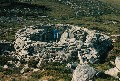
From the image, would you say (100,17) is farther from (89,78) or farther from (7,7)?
(89,78)

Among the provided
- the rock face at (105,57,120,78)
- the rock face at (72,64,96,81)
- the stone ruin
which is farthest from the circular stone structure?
the rock face at (72,64,96,81)

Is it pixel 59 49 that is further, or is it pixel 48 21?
pixel 48 21

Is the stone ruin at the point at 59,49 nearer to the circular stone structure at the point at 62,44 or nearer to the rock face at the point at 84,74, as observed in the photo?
the circular stone structure at the point at 62,44

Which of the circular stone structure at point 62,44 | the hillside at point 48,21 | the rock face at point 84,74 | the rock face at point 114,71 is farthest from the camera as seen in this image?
the circular stone structure at point 62,44

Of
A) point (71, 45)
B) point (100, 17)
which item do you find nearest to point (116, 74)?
point (71, 45)

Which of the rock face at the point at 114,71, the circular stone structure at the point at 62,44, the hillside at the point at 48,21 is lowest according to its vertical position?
the hillside at the point at 48,21

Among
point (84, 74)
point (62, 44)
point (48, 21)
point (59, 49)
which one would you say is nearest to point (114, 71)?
point (84, 74)

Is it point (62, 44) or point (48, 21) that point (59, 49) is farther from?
point (48, 21)

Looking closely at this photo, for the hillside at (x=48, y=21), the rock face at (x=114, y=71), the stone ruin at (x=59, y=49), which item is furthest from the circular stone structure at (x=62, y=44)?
the rock face at (x=114, y=71)
